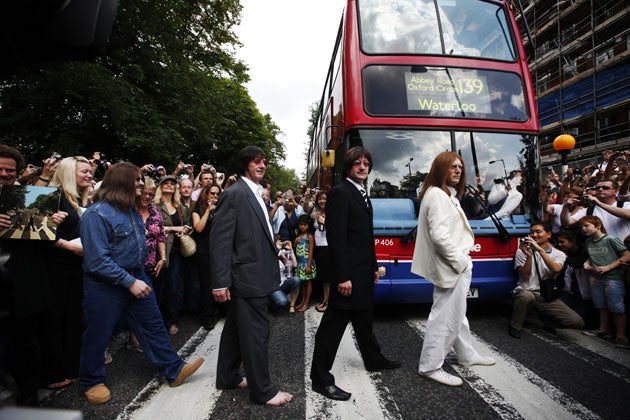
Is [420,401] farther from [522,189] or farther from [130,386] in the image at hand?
[522,189]

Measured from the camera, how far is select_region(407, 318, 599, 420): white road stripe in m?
2.53

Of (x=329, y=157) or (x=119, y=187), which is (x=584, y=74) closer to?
(x=329, y=157)

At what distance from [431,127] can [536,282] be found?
2.39m

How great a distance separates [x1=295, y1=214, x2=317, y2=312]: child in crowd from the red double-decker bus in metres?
1.02

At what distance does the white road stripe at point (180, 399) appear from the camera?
2545mm

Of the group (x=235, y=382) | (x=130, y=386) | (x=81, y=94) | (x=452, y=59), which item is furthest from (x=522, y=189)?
(x=81, y=94)

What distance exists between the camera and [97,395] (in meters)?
2.73

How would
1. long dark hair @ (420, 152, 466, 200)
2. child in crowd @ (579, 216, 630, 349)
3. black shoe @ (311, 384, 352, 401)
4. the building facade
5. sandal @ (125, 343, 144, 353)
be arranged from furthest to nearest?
the building facade
child in crowd @ (579, 216, 630, 349)
sandal @ (125, 343, 144, 353)
long dark hair @ (420, 152, 466, 200)
black shoe @ (311, 384, 352, 401)

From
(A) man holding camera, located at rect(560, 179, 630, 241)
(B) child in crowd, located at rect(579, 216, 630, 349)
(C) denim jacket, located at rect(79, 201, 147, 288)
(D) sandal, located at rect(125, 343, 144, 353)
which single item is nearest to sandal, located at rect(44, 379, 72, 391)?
(D) sandal, located at rect(125, 343, 144, 353)

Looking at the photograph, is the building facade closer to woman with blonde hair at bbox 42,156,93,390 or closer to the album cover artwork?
woman with blonde hair at bbox 42,156,93,390

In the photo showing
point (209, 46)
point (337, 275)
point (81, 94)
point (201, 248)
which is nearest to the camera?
point (337, 275)

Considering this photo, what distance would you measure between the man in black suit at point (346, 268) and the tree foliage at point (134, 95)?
8.45m

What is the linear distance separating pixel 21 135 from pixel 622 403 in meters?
13.9

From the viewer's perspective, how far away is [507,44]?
555 cm
